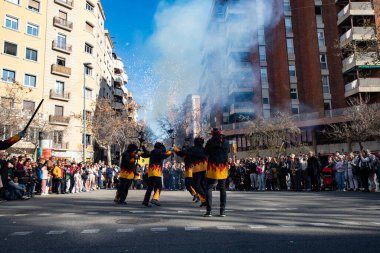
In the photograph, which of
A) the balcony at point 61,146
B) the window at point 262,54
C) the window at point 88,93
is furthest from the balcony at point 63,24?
the window at point 262,54

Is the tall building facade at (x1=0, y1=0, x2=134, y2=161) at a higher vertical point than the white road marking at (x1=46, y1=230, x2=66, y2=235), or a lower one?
higher

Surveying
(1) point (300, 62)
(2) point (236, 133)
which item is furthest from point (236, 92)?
(1) point (300, 62)

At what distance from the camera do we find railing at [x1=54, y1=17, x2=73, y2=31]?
138 ft

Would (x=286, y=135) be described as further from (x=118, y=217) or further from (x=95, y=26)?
(x=118, y=217)

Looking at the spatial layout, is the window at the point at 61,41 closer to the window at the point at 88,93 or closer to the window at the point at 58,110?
the window at the point at 88,93

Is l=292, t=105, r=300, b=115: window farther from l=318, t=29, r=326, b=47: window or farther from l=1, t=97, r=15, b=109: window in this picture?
l=1, t=97, r=15, b=109: window

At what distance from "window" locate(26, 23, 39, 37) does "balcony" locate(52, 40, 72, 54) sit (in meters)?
2.24

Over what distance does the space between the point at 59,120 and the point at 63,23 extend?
12.5 meters

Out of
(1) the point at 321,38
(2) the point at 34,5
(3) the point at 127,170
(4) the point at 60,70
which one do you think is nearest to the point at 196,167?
(3) the point at 127,170

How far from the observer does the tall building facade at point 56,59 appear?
38.0 meters

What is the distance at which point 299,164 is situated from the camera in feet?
59.2

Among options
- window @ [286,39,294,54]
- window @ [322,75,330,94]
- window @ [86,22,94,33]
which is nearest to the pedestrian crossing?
window @ [322,75,330,94]

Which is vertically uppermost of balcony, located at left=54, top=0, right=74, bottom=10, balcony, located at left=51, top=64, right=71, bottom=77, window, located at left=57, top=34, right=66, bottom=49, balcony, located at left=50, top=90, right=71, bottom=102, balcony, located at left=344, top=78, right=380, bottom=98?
balcony, located at left=54, top=0, right=74, bottom=10

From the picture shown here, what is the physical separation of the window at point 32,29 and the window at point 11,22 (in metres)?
1.31
